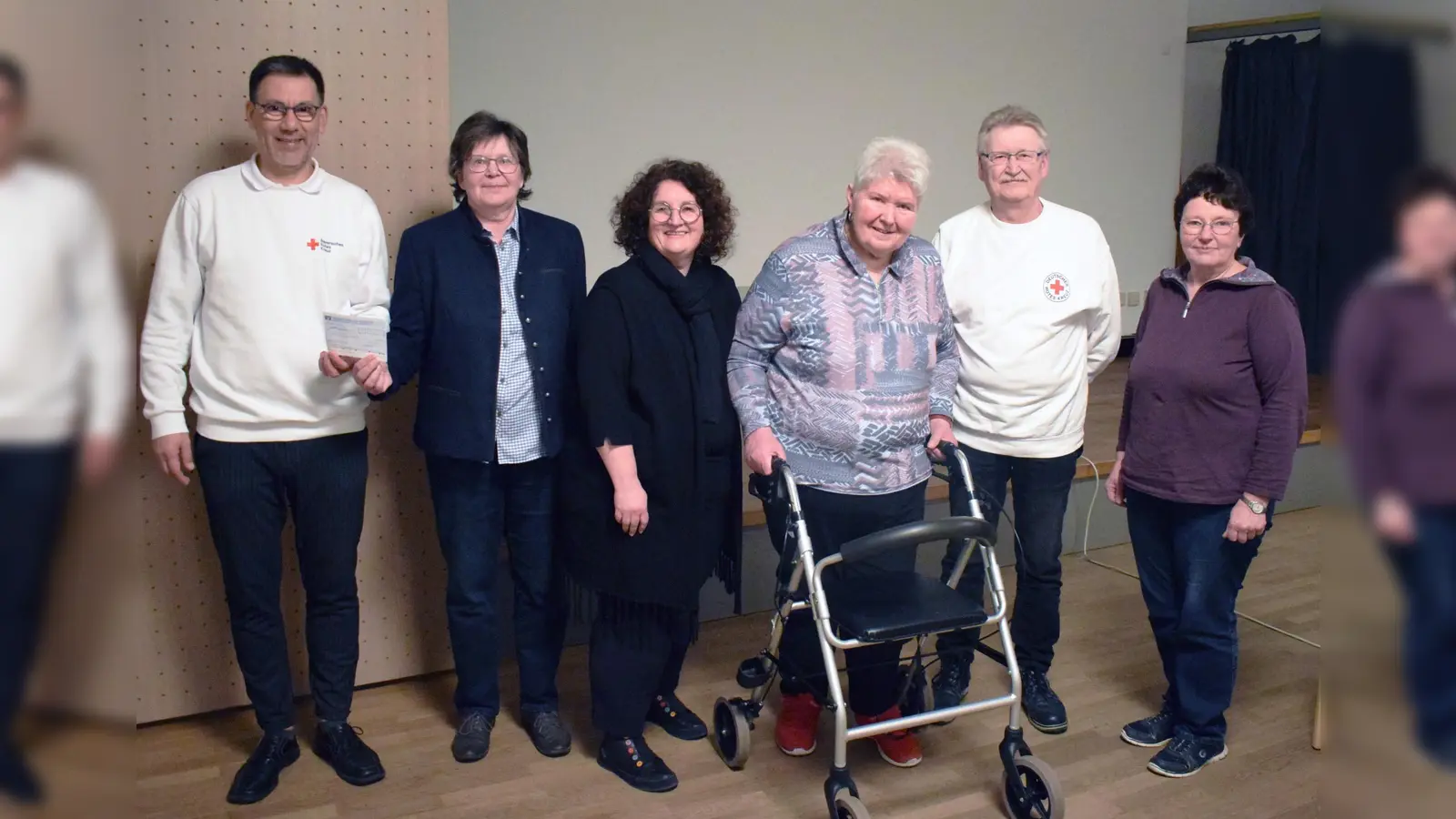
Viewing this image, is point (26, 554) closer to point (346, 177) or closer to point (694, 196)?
point (694, 196)

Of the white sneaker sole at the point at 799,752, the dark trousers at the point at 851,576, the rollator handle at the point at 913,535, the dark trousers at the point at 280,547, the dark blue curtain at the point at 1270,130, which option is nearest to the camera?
the rollator handle at the point at 913,535

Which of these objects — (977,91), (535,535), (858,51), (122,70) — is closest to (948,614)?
(535,535)

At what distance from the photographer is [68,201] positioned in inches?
8.4

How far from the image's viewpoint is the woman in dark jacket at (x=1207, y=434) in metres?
2.21

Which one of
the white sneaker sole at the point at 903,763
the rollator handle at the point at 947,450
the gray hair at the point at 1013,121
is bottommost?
the white sneaker sole at the point at 903,763

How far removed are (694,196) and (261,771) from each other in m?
1.46

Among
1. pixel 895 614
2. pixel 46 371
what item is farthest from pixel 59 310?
pixel 895 614

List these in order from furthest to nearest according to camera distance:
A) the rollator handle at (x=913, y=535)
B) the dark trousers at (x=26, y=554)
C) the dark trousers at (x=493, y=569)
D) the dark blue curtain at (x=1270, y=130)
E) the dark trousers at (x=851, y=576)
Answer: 1. the dark blue curtain at (x=1270, y=130)
2. the dark trousers at (x=493, y=569)
3. the dark trousers at (x=851, y=576)
4. the rollator handle at (x=913, y=535)
5. the dark trousers at (x=26, y=554)

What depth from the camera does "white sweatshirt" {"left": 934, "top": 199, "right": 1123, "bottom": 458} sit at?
→ 7.95ft

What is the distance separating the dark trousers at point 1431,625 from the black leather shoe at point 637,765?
7.25 feet

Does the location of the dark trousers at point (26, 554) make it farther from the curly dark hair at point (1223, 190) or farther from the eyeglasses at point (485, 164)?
the curly dark hair at point (1223, 190)

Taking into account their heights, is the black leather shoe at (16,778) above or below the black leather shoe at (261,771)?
above

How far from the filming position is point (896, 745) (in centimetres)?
245

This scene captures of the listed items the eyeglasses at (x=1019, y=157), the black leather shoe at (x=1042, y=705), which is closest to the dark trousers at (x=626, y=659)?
the black leather shoe at (x=1042, y=705)
